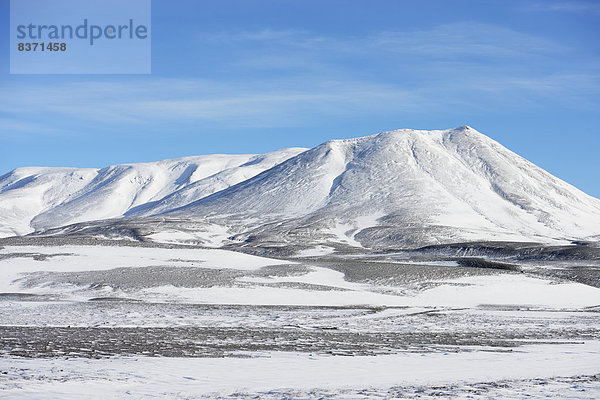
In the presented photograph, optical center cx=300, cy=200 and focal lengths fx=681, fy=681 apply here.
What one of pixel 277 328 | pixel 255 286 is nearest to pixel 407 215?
pixel 255 286

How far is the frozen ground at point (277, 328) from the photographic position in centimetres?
1797

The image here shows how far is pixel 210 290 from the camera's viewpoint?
50.9 meters

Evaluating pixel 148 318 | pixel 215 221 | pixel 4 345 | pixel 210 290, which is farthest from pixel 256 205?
pixel 4 345

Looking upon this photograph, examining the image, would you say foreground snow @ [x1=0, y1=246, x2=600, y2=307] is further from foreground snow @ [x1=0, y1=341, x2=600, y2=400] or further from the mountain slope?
the mountain slope

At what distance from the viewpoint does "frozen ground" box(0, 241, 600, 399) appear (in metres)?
18.0

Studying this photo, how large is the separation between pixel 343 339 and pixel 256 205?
549 ft

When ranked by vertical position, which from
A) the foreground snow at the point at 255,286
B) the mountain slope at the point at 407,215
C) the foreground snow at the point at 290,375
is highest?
the mountain slope at the point at 407,215

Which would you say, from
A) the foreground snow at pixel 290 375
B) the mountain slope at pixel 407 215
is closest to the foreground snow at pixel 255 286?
the foreground snow at pixel 290 375

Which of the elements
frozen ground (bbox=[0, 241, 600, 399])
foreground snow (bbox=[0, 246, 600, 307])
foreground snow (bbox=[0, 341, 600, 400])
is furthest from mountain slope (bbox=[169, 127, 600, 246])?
foreground snow (bbox=[0, 341, 600, 400])

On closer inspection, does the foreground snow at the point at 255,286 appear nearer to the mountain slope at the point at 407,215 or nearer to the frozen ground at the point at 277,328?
the frozen ground at the point at 277,328

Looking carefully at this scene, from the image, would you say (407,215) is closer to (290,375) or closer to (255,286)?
(255,286)

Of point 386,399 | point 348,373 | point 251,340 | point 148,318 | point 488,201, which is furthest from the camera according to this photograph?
point 488,201

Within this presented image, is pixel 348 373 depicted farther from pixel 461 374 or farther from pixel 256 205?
pixel 256 205

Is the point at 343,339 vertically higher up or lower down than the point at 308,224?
lower down
